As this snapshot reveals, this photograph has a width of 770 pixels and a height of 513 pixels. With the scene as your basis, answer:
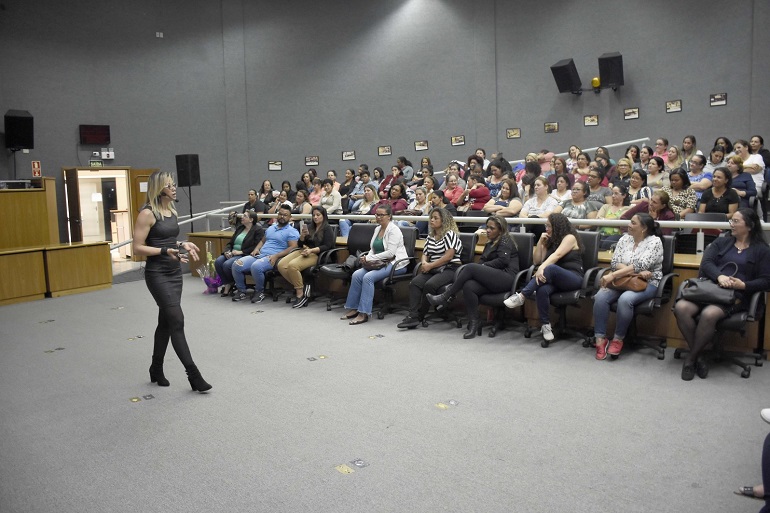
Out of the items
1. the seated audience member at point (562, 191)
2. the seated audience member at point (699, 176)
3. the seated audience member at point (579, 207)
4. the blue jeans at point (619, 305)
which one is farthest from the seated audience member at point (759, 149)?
the blue jeans at point (619, 305)

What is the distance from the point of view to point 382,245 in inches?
246

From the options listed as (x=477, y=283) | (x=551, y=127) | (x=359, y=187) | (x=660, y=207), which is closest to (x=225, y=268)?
(x=477, y=283)

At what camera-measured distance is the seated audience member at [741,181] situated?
669 cm

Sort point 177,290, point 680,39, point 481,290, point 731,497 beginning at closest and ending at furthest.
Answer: point 731,497, point 177,290, point 481,290, point 680,39

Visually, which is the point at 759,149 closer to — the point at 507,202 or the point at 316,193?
the point at 507,202

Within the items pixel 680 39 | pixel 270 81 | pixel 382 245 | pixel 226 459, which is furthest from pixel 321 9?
pixel 226 459

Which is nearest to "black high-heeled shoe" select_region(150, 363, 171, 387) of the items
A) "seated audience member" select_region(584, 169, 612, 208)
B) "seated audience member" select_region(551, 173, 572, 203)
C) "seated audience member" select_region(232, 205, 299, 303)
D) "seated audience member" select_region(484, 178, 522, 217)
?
"seated audience member" select_region(232, 205, 299, 303)

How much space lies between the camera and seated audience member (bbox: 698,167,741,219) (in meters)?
6.00

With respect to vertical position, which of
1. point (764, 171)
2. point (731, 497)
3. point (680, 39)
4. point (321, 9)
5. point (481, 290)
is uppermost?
point (321, 9)

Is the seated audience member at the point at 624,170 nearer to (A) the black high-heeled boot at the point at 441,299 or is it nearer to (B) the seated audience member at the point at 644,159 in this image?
(B) the seated audience member at the point at 644,159

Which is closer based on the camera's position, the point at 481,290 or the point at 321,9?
the point at 481,290

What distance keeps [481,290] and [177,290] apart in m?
2.45

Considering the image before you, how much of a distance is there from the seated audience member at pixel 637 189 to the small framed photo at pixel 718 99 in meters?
3.37

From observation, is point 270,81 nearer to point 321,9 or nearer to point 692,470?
point 321,9
